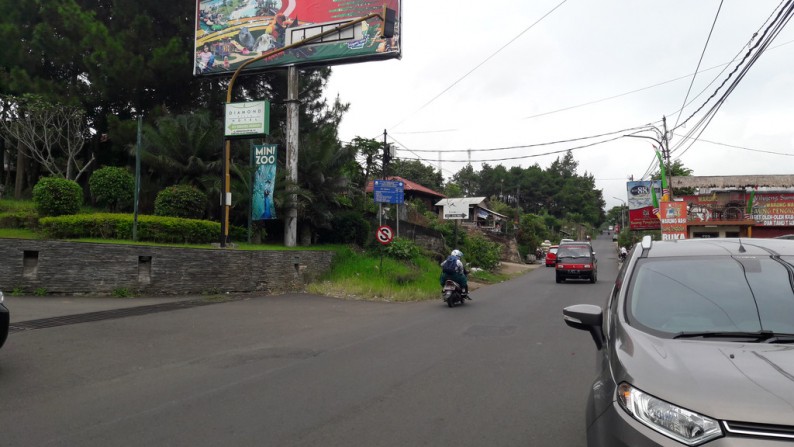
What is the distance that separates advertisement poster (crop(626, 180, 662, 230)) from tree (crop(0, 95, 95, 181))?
31674 millimetres

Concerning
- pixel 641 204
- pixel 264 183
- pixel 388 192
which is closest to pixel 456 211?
pixel 388 192

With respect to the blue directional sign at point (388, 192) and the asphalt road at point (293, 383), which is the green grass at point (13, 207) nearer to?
the asphalt road at point (293, 383)

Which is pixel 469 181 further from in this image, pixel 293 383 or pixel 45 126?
pixel 293 383

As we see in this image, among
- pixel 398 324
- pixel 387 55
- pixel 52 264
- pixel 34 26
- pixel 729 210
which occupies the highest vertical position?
pixel 34 26

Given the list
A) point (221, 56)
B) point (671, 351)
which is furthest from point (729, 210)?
point (671, 351)

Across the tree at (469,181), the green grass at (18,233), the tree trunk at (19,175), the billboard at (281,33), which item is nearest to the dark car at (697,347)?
the green grass at (18,233)

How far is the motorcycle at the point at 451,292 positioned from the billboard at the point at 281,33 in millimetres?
9593

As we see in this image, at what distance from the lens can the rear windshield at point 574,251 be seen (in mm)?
26156

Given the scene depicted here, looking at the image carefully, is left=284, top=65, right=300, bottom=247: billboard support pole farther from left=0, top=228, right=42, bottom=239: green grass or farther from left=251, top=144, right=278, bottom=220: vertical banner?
left=0, top=228, right=42, bottom=239: green grass

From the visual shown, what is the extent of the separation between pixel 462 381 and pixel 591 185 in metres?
110

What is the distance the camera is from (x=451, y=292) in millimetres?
15273

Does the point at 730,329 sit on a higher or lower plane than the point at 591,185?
lower

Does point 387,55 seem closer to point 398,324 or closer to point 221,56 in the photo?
point 221,56

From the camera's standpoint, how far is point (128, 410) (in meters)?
5.56
